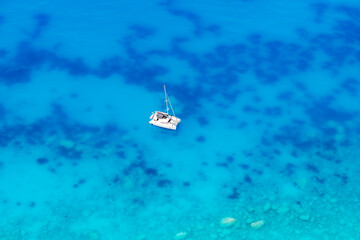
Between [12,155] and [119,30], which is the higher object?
[119,30]

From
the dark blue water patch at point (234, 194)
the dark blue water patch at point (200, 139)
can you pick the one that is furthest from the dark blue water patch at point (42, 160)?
the dark blue water patch at point (234, 194)

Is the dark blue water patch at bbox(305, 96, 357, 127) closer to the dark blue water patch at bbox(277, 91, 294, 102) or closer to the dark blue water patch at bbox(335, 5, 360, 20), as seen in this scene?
the dark blue water patch at bbox(277, 91, 294, 102)

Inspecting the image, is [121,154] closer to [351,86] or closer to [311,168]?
[311,168]

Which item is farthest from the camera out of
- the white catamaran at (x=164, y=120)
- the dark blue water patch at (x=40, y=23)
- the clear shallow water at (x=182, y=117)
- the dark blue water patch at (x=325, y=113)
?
the dark blue water patch at (x=40, y=23)

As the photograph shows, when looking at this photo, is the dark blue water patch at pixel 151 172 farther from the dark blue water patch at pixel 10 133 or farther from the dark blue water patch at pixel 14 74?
the dark blue water patch at pixel 14 74

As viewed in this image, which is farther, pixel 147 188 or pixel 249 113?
pixel 249 113

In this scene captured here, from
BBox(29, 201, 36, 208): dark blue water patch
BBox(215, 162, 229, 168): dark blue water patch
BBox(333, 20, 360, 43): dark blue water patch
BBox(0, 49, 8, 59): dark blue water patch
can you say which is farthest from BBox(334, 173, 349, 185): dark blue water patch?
BBox(0, 49, 8, 59): dark blue water patch

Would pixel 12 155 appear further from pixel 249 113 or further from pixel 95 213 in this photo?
pixel 249 113

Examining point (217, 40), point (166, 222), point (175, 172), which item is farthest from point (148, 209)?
point (217, 40)

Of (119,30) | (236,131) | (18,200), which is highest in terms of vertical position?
(119,30)

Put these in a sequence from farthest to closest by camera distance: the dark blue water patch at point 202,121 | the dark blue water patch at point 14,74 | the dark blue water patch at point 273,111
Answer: the dark blue water patch at point 14,74 → the dark blue water patch at point 273,111 → the dark blue water patch at point 202,121
